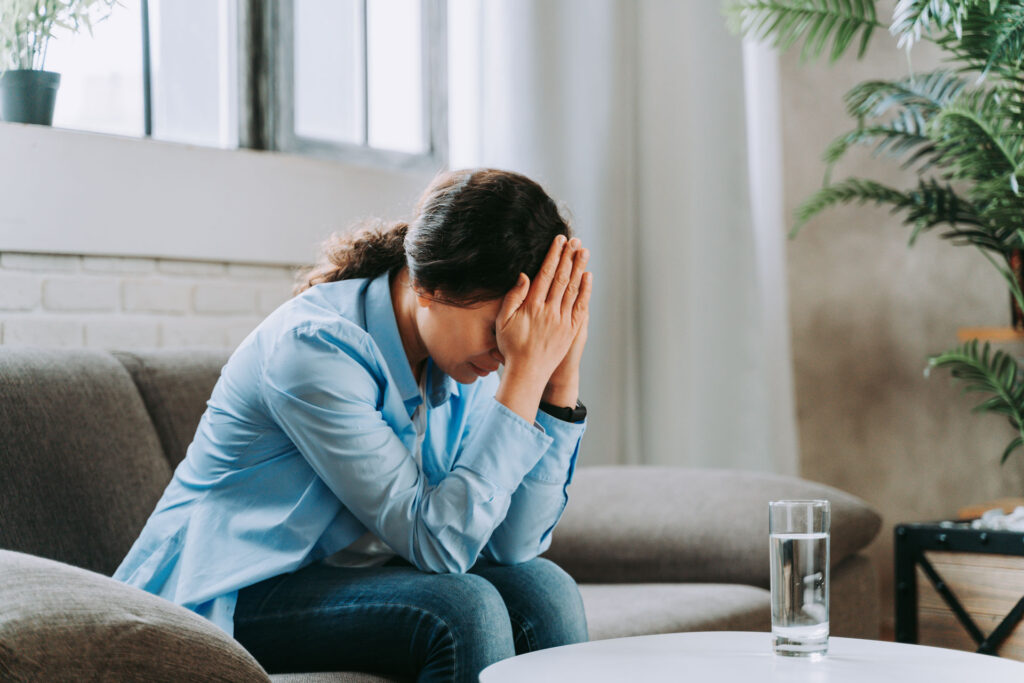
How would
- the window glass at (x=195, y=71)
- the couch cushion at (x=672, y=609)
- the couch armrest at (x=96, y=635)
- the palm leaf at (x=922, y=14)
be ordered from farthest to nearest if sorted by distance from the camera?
the window glass at (x=195, y=71), the palm leaf at (x=922, y=14), the couch cushion at (x=672, y=609), the couch armrest at (x=96, y=635)

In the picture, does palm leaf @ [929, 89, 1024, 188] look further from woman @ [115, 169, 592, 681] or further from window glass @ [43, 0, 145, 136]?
window glass @ [43, 0, 145, 136]

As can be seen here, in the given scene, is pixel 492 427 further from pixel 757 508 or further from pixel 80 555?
pixel 757 508

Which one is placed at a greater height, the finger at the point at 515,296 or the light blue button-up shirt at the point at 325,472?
the finger at the point at 515,296

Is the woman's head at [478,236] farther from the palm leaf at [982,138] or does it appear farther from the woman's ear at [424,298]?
the palm leaf at [982,138]

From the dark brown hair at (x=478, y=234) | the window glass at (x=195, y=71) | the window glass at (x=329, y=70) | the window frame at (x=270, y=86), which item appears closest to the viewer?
the dark brown hair at (x=478, y=234)

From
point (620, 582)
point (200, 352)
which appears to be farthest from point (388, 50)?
point (620, 582)

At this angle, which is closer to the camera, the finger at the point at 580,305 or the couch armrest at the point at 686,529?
the finger at the point at 580,305

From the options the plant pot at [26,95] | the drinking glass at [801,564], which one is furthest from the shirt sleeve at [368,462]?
the plant pot at [26,95]

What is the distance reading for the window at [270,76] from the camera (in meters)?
2.15

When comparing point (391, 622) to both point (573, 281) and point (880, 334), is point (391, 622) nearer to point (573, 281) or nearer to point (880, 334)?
point (573, 281)

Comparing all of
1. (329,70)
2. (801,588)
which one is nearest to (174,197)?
(329,70)

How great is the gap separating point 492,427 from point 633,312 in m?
1.67

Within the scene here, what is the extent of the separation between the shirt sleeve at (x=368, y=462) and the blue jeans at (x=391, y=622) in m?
0.05

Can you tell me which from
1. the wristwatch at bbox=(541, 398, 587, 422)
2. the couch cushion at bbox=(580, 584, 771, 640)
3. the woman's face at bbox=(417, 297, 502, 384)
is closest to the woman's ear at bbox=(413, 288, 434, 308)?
the woman's face at bbox=(417, 297, 502, 384)
